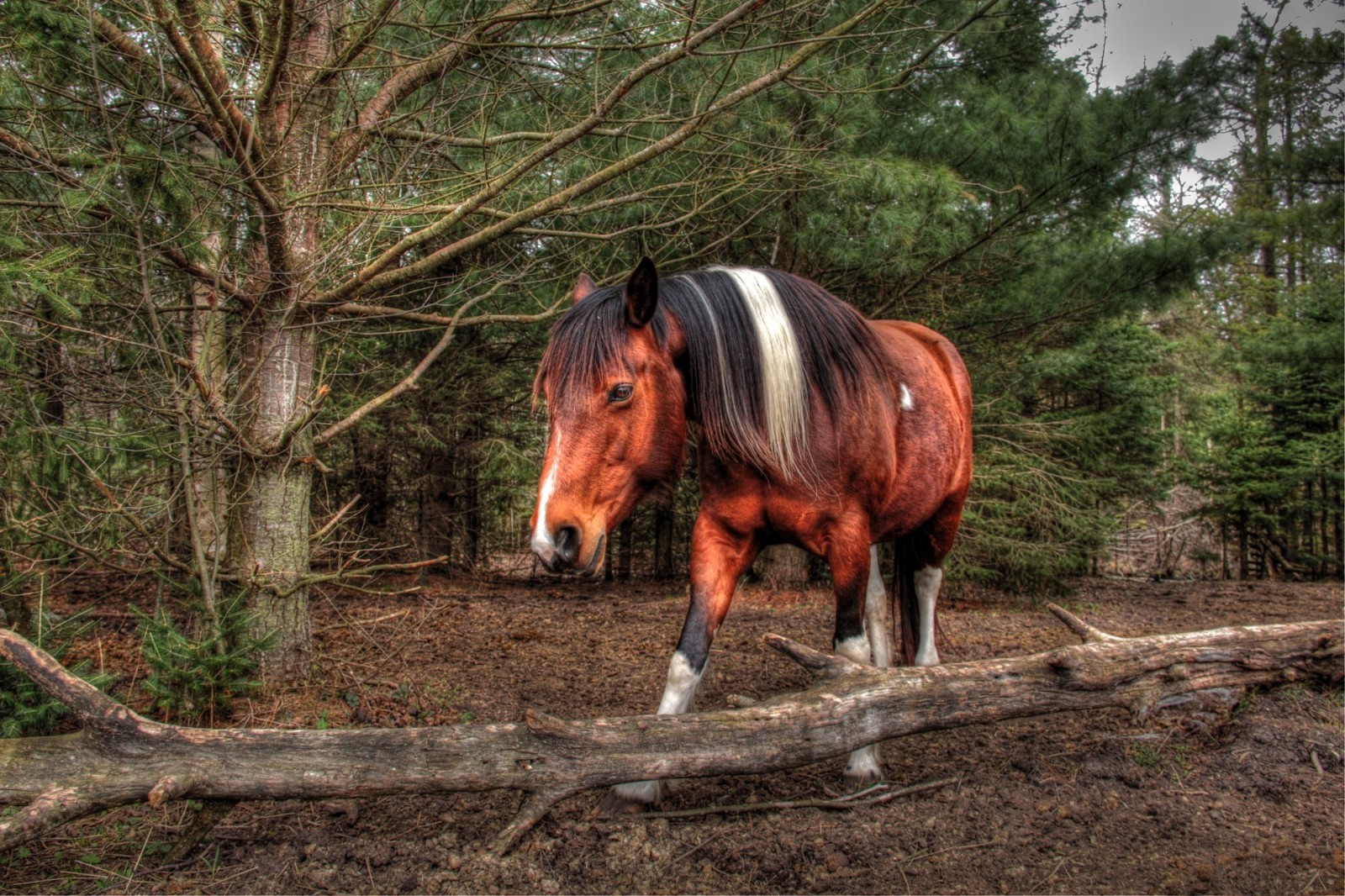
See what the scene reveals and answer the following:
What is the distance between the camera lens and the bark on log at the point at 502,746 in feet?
7.14

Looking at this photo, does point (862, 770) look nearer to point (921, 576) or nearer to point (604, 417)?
point (921, 576)

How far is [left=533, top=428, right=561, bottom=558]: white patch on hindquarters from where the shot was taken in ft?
7.95

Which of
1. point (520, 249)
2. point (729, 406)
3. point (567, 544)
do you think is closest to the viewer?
point (567, 544)

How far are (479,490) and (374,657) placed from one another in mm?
4938

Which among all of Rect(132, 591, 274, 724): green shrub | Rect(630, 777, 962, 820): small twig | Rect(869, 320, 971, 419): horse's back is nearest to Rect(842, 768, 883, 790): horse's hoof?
Rect(630, 777, 962, 820): small twig

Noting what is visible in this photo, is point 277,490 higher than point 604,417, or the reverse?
point 604,417

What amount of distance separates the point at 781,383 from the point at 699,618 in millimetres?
940

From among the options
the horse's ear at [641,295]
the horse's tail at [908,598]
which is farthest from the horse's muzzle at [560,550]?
the horse's tail at [908,598]

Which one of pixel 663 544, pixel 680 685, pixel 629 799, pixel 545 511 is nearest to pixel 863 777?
pixel 680 685

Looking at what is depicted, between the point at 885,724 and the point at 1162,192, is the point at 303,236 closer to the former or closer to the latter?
the point at 885,724

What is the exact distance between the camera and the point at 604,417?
2.69 meters

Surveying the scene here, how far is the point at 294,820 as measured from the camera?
2689mm

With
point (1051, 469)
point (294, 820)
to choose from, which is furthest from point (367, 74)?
point (1051, 469)

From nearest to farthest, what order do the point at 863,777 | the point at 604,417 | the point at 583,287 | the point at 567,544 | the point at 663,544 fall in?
the point at 567,544 < the point at 604,417 < the point at 863,777 < the point at 583,287 < the point at 663,544
